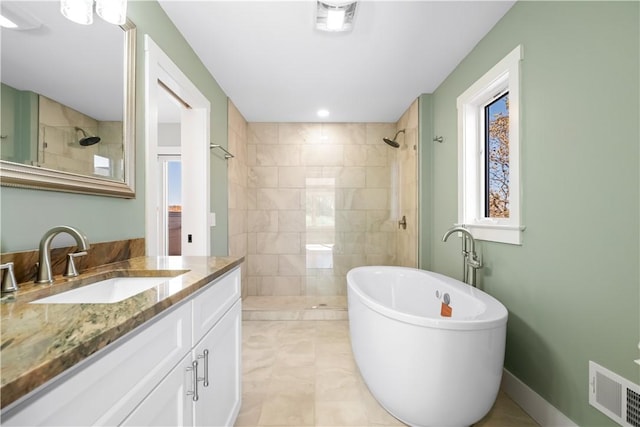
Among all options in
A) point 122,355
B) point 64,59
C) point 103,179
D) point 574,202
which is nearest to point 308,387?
point 122,355

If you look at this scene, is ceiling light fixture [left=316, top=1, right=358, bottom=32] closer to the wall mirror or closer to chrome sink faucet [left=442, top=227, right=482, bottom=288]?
the wall mirror

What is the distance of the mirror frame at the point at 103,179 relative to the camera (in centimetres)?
91

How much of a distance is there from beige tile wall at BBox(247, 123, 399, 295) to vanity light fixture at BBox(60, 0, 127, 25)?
8.70 ft

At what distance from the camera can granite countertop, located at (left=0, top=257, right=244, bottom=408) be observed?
15.9 inches

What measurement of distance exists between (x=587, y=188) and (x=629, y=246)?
29cm

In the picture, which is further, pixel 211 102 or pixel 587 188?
pixel 211 102

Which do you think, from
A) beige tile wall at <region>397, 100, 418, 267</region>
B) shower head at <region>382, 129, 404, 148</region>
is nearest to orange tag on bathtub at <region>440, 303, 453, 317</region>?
beige tile wall at <region>397, 100, 418, 267</region>

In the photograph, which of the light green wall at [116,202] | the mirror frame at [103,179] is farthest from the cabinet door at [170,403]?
the mirror frame at [103,179]

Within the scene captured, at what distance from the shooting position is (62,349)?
0.47 metres

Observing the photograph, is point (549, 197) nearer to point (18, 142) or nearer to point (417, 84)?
point (417, 84)

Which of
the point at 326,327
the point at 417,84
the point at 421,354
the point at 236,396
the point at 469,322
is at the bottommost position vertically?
the point at 326,327

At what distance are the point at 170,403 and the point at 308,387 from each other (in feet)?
4.24

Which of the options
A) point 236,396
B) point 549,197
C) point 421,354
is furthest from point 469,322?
point 236,396

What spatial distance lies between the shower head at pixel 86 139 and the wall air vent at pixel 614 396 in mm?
2349
